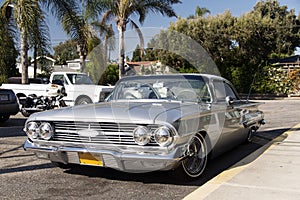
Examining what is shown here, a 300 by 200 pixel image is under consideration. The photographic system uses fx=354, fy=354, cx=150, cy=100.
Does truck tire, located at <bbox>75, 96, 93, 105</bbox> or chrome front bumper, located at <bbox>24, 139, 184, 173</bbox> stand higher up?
truck tire, located at <bbox>75, 96, 93, 105</bbox>

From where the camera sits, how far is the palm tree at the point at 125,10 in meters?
18.5

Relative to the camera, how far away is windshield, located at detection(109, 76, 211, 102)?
217 inches

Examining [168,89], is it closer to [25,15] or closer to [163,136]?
[163,136]

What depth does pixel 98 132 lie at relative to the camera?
169 inches

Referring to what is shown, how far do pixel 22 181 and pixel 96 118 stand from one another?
136 cm

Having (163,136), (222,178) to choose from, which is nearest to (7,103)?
(163,136)

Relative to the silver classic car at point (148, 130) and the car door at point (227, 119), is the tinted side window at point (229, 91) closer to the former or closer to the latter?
the car door at point (227, 119)

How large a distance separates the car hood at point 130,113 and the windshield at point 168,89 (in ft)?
1.53

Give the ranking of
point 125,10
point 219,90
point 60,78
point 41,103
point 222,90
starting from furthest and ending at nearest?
point 125,10
point 60,78
point 41,103
point 222,90
point 219,90

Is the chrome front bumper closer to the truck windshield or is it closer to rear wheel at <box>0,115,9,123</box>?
rear wheel at <box>0,115,9,123</box>

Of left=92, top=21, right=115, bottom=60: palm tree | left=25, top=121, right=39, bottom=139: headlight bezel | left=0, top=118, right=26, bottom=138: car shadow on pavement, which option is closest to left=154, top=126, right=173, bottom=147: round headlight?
left=25, top=121, right=39, bottom=139: headlight bezel

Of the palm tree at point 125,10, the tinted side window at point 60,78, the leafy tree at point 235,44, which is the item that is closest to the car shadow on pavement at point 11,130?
the tinted side window at point 60,78

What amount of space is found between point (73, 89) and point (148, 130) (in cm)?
1074

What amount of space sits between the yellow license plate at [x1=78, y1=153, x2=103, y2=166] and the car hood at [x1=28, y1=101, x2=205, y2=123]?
1.40ft
